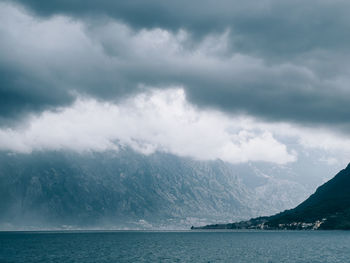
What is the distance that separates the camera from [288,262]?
14700 centimetres

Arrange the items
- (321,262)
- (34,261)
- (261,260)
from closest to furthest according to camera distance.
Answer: (321,262) → (261,260) → (34,261)

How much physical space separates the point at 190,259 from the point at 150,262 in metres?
20.2

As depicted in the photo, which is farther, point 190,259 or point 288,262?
point 190,259

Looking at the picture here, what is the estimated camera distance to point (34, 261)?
546ft

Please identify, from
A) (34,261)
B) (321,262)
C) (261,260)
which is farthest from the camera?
(34,261)

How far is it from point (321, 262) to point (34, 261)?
11596cm

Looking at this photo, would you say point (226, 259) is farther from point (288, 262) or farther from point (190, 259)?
point (288, 262)

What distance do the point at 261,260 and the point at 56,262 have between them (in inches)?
3259

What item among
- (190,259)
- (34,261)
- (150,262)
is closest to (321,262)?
(190,259)

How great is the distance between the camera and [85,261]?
161 m

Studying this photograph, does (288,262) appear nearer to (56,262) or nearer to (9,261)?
(56,262)

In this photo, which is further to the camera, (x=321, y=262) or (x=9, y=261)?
(x=9, y=261)

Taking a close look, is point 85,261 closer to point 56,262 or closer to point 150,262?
point 56,262

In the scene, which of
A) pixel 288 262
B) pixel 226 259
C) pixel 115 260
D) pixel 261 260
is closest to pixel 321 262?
pixel 288 262
